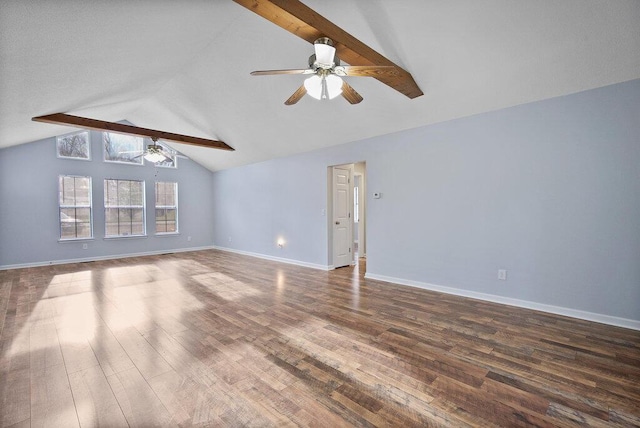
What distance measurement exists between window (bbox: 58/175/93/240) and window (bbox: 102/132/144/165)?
81cm

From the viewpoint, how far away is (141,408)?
1.72 m

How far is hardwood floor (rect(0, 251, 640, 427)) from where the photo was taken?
167 cm

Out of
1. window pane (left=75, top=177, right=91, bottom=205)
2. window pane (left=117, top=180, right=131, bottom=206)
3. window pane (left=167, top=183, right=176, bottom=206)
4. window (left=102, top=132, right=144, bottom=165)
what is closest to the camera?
window pane (left=75, top=177, right=91, bottom=205)

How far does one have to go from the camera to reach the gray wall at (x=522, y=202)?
9.46 ft

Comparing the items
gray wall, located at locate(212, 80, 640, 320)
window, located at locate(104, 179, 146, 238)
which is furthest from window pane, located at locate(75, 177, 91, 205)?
gray wall, located at locate(212, 80, 640, 320)

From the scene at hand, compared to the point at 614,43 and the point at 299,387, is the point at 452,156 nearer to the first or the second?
the point at 614,43

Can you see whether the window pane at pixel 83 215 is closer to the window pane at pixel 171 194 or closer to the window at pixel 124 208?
the window at pixel 124 208

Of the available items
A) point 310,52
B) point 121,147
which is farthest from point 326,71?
point 121,147

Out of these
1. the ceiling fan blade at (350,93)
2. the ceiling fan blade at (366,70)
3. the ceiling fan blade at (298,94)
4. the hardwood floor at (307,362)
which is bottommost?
the hardwood floor at (307,362)

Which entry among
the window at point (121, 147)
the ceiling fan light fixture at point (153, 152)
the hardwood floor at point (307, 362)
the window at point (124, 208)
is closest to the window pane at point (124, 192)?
the window at point (124, 208)

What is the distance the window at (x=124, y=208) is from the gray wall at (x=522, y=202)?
5923 millimetres

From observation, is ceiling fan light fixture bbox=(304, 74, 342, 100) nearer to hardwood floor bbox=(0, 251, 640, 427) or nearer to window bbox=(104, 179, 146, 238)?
hardwood floor bbox=(0, 251, 640, 427)

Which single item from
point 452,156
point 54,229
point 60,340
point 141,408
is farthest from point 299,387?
point 54,229

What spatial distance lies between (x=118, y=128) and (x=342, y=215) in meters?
4.90
